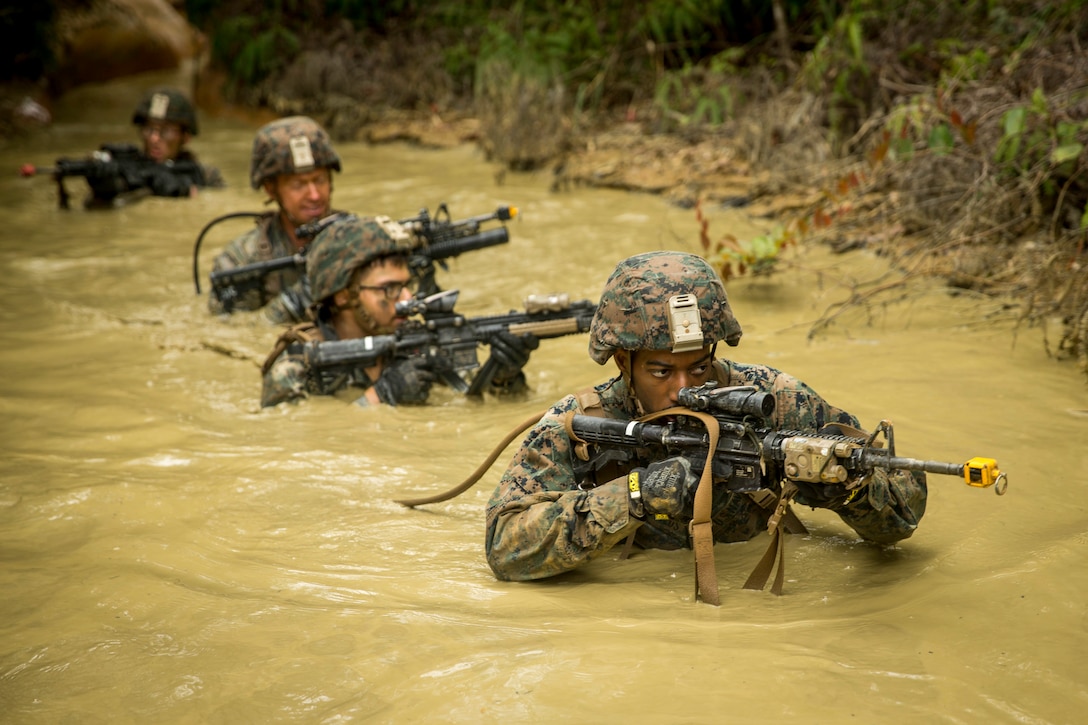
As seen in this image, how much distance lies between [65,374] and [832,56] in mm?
7103

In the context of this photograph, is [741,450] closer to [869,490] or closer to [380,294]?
[869,490]

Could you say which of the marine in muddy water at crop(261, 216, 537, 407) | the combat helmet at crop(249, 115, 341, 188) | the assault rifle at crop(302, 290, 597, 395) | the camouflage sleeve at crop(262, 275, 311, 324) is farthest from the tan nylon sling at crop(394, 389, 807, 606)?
the combat helmet at crop(249, 115, 341, 188)

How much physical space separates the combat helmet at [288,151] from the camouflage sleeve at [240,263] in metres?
0.47

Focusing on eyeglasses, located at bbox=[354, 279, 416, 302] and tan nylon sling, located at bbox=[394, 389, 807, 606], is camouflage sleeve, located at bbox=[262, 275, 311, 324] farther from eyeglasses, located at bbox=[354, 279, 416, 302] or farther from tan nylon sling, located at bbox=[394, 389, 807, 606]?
tan nylon sling, located at bbox=[394, 389, 807, 606]

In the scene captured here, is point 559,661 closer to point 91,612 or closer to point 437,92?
point 91,612

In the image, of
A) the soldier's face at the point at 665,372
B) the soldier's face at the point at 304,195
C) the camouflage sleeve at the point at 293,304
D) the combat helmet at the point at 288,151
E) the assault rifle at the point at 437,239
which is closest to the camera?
the soldier's face at the point at 665,372

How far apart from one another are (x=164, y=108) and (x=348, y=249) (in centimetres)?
726


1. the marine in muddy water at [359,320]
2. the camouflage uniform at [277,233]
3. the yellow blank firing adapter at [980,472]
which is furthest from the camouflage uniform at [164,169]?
the yellow blank firing adapter at [980,472]

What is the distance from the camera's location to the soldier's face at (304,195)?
785 centimetres

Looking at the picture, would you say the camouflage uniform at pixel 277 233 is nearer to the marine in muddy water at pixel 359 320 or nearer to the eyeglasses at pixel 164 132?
the marine in muddy water at pixel 359 320

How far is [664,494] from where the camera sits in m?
3.11

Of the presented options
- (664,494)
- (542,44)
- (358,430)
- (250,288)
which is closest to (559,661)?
(664,494)

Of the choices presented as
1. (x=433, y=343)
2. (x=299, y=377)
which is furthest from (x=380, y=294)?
(x=299, y=377)

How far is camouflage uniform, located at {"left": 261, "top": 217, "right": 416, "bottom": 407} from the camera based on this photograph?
19.1ft
